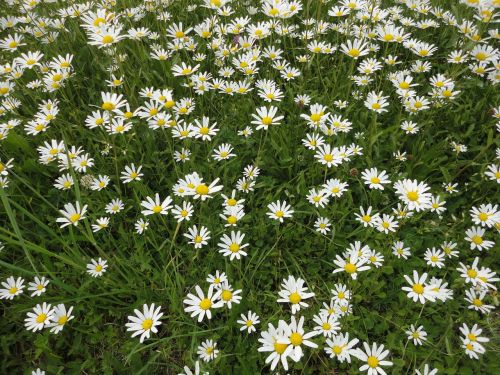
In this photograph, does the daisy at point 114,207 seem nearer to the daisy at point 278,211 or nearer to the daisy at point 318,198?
the daisy at point 278,211

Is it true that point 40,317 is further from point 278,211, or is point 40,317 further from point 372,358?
point 372,358

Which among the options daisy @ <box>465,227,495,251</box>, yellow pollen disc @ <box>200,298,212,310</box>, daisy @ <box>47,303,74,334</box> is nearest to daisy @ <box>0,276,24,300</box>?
daisy @ <box>47,303,74,334</box>

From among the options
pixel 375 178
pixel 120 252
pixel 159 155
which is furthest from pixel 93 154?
pixel 375 178

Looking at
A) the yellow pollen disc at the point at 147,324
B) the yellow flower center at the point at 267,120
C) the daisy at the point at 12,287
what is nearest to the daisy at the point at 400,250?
the yellow flower center at the point at 267,120

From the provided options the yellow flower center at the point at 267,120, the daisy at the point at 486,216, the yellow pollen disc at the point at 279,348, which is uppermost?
the yellow flower center at the point at 267,120

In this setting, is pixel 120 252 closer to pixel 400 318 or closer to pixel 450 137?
pixel 400 318

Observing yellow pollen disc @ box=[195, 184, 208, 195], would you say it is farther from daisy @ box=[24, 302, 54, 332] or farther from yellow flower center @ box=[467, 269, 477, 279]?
yellow flower center @ box=[467, 269, 477, 279]
